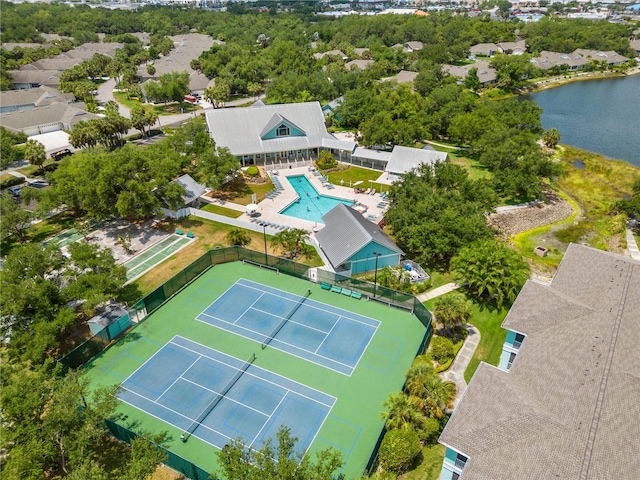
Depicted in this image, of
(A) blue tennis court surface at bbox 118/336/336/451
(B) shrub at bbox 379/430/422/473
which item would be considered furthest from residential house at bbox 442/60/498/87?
(B) shrub at bbox 379/430/422/473

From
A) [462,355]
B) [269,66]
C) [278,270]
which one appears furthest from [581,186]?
[269,66]

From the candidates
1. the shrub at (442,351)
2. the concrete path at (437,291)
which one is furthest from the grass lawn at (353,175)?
the shrub at (442,351)

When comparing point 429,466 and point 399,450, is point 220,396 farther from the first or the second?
point 429,466

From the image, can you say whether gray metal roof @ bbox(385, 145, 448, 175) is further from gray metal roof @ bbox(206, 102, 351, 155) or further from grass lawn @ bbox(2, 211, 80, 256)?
grass lawn @ bbox(2, 211, 80, 256)

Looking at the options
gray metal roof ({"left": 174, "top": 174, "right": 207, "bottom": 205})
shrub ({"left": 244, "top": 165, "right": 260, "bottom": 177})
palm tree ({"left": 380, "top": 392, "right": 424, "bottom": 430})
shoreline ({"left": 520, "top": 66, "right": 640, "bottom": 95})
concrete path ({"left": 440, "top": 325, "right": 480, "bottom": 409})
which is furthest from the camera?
shoreline ({"left": 520, "top": 66, "right": 640, "bottom": 95})

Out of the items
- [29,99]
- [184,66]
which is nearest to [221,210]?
[29,99]

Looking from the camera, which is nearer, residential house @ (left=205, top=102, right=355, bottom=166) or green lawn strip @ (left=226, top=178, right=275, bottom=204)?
green lawn strip @ (left=226, top=178, right=275, bottom=204)
